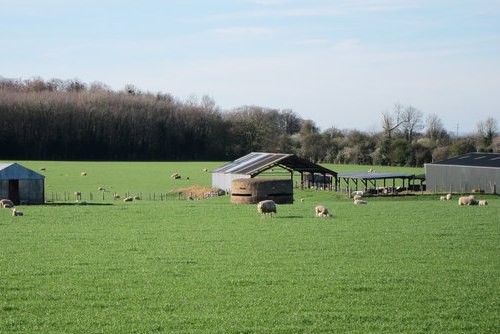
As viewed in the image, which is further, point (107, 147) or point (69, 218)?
point (107, 147)

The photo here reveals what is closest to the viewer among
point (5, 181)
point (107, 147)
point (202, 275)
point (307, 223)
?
point (202, 275)

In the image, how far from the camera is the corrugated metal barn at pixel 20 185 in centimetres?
5119

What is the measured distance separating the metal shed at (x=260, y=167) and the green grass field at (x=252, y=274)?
28357 mm

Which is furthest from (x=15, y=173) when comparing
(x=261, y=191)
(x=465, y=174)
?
(x=465, y=174)

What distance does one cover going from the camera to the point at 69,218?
36.1 metres

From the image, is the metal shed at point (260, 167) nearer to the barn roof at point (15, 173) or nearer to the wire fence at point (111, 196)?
the wire fence at point (111, 196)

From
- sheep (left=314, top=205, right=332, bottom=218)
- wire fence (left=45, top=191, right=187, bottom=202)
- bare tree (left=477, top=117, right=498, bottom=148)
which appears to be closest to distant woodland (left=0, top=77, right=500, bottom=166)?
bare tree (left=477, top=117, right=498, bottom=148)

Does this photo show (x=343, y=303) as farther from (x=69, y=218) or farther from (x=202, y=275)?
(x=69, y=218)

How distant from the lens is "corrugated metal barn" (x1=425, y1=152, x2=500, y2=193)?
6348cm

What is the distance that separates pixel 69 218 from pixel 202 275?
711 inches

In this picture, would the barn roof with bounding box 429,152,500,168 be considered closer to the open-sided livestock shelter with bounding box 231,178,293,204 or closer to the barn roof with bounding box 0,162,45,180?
the open-sided livestock shelter with bounding box 231,178,293,204

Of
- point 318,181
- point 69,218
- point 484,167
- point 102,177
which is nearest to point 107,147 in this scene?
point 102,177

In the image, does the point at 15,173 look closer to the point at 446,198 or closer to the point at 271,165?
the point at 271,165

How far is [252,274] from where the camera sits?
19.5 m
